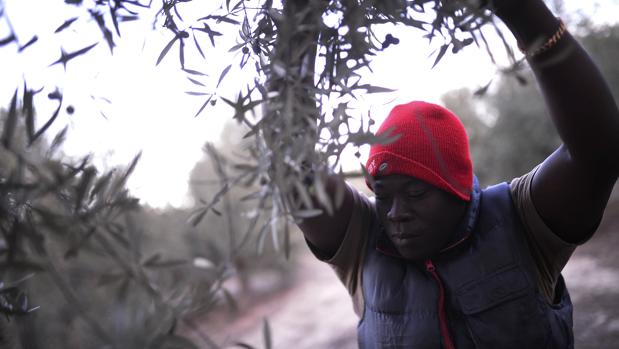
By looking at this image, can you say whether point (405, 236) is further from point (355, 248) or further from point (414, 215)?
point (355, 248)

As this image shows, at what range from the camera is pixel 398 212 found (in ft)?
6.49

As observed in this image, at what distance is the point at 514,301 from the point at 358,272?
68 centimetres

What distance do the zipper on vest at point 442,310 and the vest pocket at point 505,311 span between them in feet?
0.22

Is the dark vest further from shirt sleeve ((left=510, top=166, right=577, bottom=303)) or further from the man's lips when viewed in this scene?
the man's lips

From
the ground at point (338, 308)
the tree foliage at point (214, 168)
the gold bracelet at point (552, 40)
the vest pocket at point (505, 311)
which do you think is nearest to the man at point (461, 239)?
the vest pocket at point (505, 311)

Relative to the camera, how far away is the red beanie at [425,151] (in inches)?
78.4

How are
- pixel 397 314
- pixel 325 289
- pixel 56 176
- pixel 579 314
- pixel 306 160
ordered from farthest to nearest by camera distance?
pixel 325 289, pixel 579 314, pixel 397 314, pixel 306 160, pixel 56 176

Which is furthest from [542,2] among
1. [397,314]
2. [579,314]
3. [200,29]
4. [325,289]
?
[325,289]

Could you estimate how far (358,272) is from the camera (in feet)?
7.65

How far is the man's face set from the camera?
1.99 metres

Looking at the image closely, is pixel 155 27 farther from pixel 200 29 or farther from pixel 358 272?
pixel 358 272

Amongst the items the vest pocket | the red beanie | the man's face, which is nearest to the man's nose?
the man's face

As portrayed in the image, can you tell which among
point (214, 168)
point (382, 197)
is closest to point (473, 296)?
point (382, 197)

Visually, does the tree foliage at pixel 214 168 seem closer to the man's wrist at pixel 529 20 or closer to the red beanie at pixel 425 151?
the man's wrist at pixel 529 20
